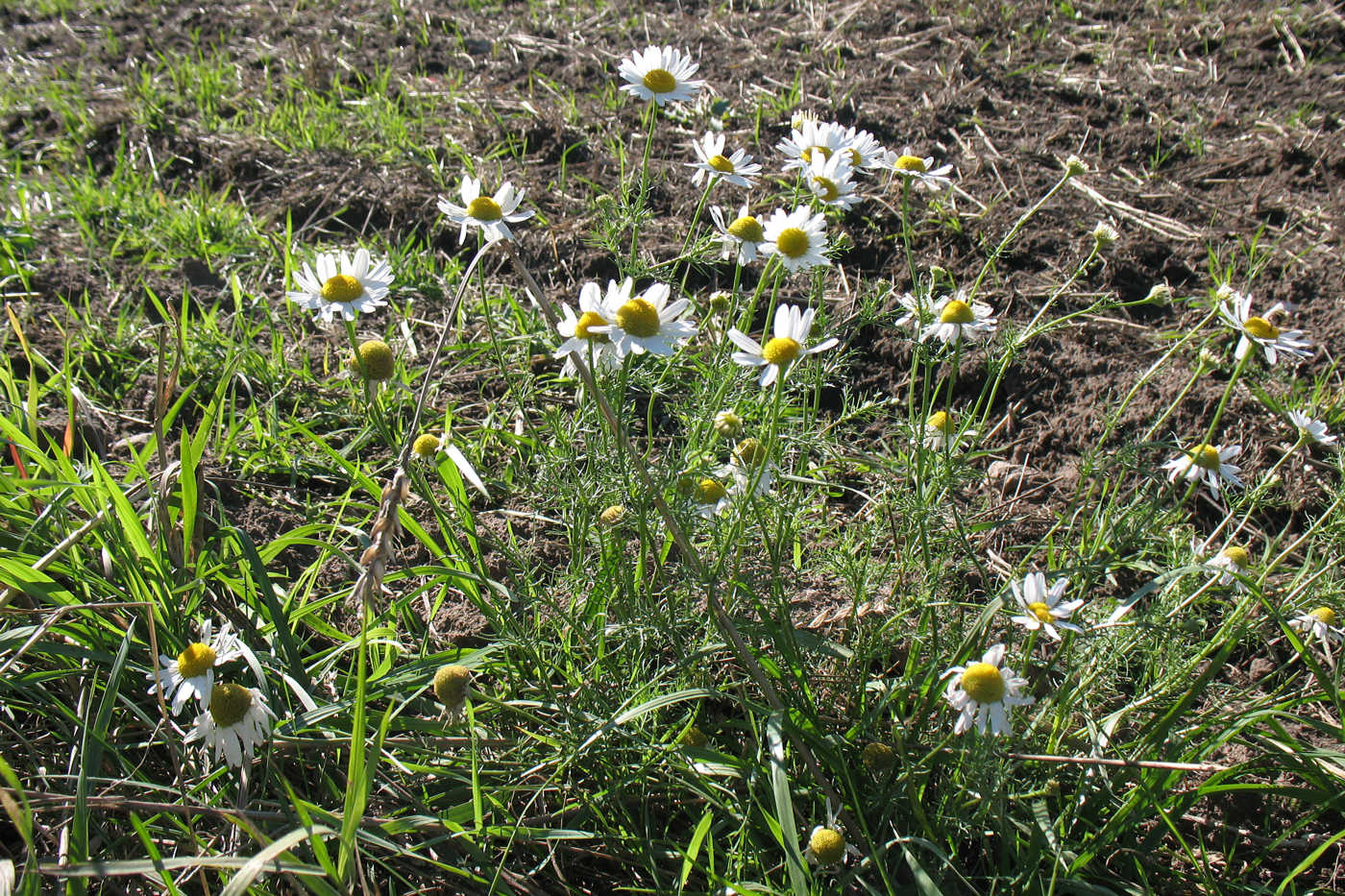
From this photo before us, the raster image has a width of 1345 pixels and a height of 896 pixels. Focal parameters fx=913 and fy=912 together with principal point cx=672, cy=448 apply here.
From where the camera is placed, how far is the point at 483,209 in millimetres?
1788

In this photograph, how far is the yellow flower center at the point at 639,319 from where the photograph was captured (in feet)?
4.77

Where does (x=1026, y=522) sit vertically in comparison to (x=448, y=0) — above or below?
below

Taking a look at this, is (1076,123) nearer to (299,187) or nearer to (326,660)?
(299,187)

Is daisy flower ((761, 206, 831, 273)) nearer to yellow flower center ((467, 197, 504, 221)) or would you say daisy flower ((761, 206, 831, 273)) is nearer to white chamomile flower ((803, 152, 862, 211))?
white chamomile flower ((803, 152, 862, 211))

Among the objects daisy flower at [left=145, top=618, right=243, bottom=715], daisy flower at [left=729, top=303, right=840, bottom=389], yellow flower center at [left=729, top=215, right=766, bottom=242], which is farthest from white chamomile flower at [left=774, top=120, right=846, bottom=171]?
daisy flower at [left=145, top=618, right=243, bottom=715]

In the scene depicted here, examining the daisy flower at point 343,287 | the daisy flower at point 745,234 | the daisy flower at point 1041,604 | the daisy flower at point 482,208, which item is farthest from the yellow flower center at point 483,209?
the daisy flower at point 1041,604

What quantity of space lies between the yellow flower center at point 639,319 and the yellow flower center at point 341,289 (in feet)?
1.59

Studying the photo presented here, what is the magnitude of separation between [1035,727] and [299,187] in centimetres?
312

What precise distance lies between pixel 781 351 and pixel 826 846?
0.77 metres

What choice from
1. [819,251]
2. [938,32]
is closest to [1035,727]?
[819,251]

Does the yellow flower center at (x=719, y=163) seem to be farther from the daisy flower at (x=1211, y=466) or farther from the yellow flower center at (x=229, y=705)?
the yellow flower center at (x=229, y=705)

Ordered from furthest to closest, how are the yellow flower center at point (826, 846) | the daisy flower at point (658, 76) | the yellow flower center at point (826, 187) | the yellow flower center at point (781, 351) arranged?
the daisy flower at point (658, 76) → the yellow flower center at point (826, 187) → the yellow flower center at point (781, 351) → the yellow flower center at point (826, 846)

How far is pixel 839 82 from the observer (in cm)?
397

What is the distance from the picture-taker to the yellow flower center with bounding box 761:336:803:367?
4.89 feet
